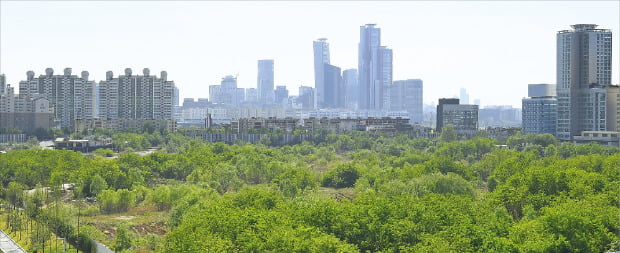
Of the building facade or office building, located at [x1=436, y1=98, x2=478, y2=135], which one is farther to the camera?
the building facade

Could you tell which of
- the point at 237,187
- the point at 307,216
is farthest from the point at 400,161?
the point at 307,216

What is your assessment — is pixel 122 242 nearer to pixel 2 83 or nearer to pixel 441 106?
pixel 441 106

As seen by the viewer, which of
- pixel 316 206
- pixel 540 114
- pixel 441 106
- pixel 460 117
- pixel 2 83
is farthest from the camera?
pixel 441 106

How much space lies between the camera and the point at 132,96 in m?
109

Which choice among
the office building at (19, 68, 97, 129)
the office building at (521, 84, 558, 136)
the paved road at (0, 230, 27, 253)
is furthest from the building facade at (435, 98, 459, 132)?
the paved road at (0, 230, 27, 253)

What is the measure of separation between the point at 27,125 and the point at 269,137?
3381 cm

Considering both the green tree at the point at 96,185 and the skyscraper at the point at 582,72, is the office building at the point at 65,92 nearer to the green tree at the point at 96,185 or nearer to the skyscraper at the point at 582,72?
the green tree at the point at 96,185

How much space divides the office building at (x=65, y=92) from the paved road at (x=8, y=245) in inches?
3030

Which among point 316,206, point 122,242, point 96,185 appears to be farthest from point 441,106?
point 122,242

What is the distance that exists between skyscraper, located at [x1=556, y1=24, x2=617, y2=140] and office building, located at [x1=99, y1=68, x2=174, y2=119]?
59.7 metres

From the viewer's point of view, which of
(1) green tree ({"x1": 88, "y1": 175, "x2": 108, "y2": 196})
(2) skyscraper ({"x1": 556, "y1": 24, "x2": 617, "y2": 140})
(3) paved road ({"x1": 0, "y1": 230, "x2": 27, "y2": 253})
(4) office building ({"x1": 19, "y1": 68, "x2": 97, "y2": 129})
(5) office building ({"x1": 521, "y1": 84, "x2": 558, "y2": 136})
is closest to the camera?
(3) paved road ({"x1": 0, "y1": 230, "x2": 27, "y2": 253})

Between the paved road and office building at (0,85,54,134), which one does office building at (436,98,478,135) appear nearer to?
office building at (0,85,54,134)

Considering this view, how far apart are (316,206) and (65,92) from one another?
89.5m

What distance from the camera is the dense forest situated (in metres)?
24.1
